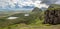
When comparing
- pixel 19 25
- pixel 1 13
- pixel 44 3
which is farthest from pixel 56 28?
pixel 1 13

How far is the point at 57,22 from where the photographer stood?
2.65 metres

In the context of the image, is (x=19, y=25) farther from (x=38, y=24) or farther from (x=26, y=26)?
(x=38, y=24)

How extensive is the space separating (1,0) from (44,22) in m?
1.00

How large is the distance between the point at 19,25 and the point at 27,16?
255mm

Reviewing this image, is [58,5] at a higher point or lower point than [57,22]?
higher

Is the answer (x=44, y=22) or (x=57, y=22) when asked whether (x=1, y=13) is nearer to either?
(x=44, y=22)

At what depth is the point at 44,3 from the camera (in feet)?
8.86

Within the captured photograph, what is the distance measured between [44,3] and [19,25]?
2.30 feet

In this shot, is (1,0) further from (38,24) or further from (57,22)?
(57,22)

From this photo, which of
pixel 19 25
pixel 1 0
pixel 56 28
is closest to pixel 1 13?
pixel 1 0

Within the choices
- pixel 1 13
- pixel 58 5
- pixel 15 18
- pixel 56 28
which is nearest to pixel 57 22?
pixel 56 28

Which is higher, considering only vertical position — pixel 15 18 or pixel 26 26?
pixel 15 18

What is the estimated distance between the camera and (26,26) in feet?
8.50

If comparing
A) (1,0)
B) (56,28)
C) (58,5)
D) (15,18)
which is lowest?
(56,28)
